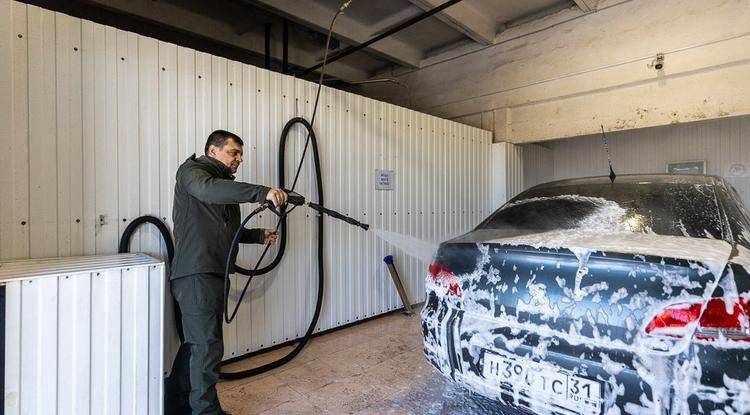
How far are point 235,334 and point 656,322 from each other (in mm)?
2389

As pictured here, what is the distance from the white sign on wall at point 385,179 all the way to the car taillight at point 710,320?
2619 millimetres

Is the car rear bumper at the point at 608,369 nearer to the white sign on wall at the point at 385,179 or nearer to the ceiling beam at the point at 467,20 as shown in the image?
the white sign on wall at the point at 385,179

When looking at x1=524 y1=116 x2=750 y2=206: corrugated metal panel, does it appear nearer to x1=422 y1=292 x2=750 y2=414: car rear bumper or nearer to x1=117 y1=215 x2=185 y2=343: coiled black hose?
x1=422 y1=292 x2=750 y2=414: car rear bumper

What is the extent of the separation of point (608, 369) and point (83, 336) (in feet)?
6.39

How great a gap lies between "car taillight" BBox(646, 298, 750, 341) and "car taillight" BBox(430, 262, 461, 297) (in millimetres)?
697

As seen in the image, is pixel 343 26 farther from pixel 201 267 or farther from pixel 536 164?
pixel 201 267

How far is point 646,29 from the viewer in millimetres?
3902

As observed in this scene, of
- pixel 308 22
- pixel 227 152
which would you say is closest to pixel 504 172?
pixel 308 22

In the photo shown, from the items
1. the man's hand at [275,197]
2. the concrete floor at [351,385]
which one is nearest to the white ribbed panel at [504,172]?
the concrete floor at [351,385]

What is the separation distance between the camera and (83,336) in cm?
146

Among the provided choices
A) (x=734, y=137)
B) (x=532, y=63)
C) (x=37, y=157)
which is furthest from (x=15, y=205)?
(x=734, y=137)

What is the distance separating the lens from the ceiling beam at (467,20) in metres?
4.23

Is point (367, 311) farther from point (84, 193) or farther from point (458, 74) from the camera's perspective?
point (458, 74)

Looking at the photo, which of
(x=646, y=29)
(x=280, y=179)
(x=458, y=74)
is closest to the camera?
(x=280, y=179)
